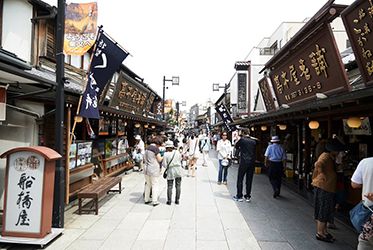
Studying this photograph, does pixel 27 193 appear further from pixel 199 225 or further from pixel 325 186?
pixel 325 186

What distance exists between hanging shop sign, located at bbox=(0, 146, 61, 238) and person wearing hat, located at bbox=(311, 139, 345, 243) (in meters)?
5.48

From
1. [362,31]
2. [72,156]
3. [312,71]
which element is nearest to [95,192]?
[72,156]

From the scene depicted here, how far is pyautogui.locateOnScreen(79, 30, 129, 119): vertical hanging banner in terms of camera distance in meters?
7.57

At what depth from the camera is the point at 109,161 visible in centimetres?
1327

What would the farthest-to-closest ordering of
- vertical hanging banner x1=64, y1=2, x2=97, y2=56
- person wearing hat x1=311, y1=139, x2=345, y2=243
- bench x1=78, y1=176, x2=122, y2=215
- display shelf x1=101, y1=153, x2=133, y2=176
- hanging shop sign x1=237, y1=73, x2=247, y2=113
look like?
hanging shop sign x1=237, y1=73, x2=247, y2=113, display shelf x1=101, y1=153, x2=133, y2=176, bench x1=78, y1=176, x2=122, y2=215, vertical hanging banner x1=64, y1=2, x2=97, y2=56, person wearing hat x1=311, y1=139, x2=345, y2=243

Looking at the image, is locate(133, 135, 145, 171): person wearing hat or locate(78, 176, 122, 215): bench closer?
locate(78, 176, 122, 215): bench

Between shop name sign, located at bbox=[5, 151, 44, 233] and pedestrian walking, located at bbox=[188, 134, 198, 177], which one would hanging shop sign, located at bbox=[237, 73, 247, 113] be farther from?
shop name sign, located at bbox=[5, 151, 44, 233]

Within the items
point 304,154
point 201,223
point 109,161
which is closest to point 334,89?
point 304,154

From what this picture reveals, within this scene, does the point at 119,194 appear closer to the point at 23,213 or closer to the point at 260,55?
the point at 23,213

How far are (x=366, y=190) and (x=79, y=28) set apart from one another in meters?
6.59

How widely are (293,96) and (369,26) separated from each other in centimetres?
537

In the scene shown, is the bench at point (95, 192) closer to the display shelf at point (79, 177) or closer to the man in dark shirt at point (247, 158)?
the display shelf at point (79, 177)

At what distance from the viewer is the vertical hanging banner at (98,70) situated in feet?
24.8

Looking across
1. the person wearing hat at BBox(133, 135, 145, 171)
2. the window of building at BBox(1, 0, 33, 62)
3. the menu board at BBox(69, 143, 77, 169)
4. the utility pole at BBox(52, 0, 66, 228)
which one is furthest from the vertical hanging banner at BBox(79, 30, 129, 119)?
the person wearing hat at BBox(133, 135, 145, 171)
